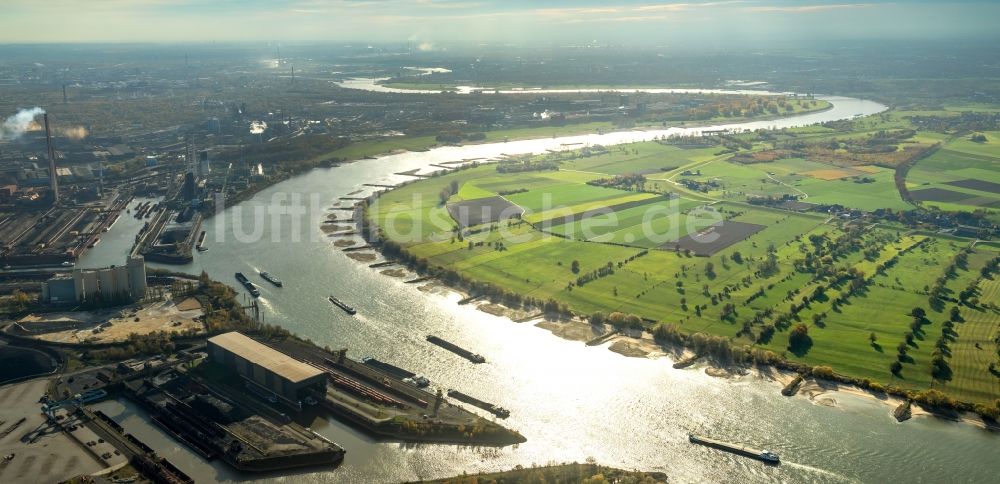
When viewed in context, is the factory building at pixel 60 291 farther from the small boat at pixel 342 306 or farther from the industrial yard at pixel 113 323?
the small boat at pixel 342 306

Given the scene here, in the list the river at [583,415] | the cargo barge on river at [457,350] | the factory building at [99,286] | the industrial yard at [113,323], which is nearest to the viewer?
the river at [583,415]

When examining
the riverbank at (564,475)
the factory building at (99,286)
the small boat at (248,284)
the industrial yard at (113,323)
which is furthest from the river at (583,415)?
the factory building at (99,286)

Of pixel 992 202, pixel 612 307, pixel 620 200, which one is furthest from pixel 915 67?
pixel 612 307

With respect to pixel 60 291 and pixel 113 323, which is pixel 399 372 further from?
pixel 60 291

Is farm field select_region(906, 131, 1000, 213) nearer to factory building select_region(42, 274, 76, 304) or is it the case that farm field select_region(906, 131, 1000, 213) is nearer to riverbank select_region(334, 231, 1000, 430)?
riverbank select_region(334, 231, 1000, 430)

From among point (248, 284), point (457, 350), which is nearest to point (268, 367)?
point (457, 350)

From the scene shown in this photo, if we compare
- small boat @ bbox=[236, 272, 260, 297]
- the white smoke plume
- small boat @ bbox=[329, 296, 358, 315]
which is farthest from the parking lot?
the white smoke plume

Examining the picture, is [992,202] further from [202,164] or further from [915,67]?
[915,67]
